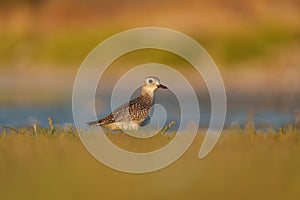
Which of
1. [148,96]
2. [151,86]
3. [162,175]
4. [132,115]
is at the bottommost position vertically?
[162,175]

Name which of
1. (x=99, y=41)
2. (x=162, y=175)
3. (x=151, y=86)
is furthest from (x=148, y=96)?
(x=99, y=41)

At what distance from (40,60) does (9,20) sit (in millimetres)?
2405

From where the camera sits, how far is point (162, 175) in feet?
15.6

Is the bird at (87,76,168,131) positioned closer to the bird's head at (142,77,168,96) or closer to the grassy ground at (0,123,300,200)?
the bird's head at (142,77,168,96)

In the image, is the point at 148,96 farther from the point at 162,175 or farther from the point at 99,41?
the point at 99,41

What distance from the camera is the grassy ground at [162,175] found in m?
4.46

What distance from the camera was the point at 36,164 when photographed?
492cm

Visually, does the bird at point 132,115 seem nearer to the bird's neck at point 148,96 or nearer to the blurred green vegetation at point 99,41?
the bird's neck at point 148,96

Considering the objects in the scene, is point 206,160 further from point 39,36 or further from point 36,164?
point 39,36

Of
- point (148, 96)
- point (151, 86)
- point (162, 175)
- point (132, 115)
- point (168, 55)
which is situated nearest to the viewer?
point (162, 175)

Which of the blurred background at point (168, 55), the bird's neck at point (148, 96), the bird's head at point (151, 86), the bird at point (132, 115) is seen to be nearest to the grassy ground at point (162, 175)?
the bird at point (132, 115)

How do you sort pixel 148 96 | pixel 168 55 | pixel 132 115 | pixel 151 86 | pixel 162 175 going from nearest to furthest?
pixel 162 175 → pixel 132 115 → pixel 148 96 → pixel 151 86 → pixel 168 55

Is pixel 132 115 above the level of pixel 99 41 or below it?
below

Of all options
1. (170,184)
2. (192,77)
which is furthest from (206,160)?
(192,77)
